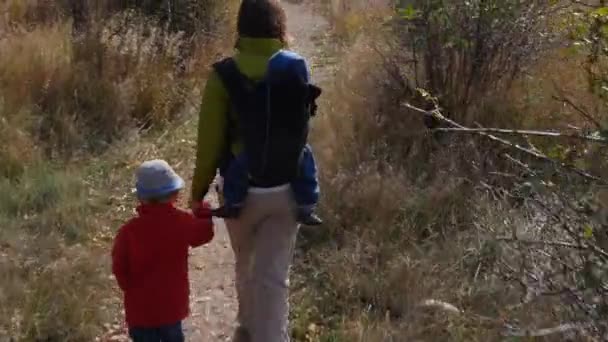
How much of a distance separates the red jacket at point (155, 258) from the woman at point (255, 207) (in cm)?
22

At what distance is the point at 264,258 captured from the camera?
416 centimetres

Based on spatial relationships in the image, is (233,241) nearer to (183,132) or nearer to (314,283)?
(314,283)

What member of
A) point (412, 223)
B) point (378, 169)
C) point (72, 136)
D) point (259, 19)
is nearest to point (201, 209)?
point (259, 19)

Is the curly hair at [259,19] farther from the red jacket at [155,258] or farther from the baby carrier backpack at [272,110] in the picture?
the red jacket at [155,258]

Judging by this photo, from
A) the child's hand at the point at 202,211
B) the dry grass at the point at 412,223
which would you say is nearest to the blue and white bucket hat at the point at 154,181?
the child's hand at the point at 202,211

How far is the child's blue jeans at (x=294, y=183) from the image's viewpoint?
3.97m

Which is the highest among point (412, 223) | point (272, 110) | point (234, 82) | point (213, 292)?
point (234, 82)

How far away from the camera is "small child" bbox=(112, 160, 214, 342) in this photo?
3920 millimetres

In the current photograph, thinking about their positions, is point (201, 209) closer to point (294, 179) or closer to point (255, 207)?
point (255, 207)

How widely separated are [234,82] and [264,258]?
2.55ft

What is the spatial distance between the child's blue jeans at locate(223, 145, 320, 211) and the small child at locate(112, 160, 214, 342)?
0.43 feet

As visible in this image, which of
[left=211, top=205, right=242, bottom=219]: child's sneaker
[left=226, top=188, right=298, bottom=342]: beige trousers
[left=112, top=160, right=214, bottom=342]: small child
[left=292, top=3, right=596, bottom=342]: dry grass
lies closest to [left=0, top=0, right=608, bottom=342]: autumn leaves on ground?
[left=292, top=3, right=596, bottom=342]: dry grass

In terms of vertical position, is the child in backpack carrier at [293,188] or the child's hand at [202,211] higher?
the child in backpack carrier at [293,188]

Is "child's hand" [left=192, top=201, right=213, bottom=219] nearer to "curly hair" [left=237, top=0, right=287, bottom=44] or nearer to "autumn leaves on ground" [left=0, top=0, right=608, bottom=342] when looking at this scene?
"curly hair" [left=237, top=0, right=287, bottom=44]
